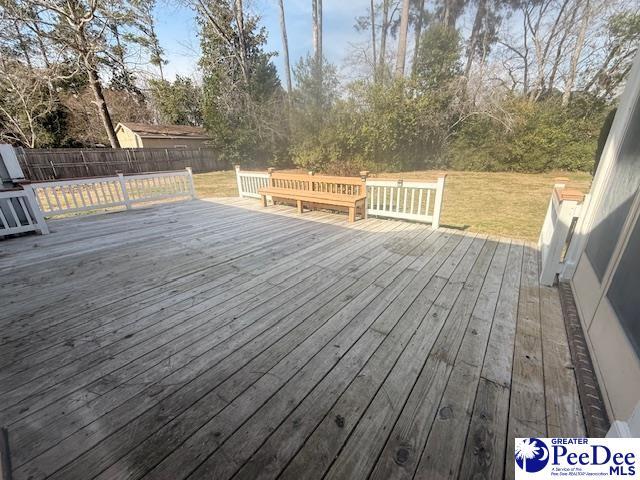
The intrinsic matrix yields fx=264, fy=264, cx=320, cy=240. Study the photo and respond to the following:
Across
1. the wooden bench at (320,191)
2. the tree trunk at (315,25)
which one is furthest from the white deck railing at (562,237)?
the tree trunk at (315,25)

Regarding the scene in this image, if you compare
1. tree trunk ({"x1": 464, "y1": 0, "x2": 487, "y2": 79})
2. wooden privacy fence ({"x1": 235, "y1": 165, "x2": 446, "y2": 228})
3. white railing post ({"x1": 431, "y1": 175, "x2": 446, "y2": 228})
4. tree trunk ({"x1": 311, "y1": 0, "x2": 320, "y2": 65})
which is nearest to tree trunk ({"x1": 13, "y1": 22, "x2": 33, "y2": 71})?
tree trunk ({"x1": 311, "y1": 0, "x2": 320, "y2": 65})

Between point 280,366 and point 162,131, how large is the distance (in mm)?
20531

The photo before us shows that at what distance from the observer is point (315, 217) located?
15.8 feet

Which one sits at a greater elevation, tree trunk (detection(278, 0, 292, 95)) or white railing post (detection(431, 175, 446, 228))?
tree trunk (detection(278, 0, 292, 95))

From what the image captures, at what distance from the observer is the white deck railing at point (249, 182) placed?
605 centimetres

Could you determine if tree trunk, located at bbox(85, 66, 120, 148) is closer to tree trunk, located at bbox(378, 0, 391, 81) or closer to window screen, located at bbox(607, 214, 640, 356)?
tree trunk, located at bbox(378, 0, 391, 81)

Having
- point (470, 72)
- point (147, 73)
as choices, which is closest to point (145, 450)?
point (470, 72)

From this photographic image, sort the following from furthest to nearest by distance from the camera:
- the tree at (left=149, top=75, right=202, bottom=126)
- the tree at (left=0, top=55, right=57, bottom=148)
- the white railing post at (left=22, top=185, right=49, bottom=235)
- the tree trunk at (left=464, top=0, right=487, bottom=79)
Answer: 1. the tree at (left=149, top=75, right=202, bottom=126)
2. the tree trunk at (left=464, top=0, right=487, bottom=79)
3. the tree at (left=0, top=55, right=57, bottom=148)
4. the white railing post at (left=22, top=185, right=49, bottom=235)

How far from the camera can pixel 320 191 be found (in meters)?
4.82

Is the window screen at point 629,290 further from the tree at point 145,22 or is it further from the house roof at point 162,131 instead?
the house roof at point 162,131

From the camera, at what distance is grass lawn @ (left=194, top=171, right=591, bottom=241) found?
4.68 metres

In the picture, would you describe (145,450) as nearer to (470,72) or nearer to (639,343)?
(639,343)

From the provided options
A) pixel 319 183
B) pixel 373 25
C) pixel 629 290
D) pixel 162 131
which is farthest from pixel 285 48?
pixel 629 290

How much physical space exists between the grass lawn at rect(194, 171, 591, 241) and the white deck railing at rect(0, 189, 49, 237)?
371 centimetres
